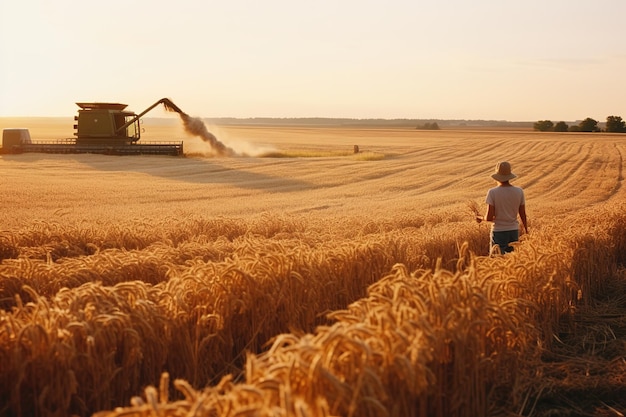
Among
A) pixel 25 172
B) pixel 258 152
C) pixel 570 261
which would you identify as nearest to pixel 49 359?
pixel 570 261

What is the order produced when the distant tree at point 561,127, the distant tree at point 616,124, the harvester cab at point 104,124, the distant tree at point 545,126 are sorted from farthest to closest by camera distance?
the distant tree at point 545,126 < the distant tree at point 561,127 < the distant tree at point 616,124 < the harvester cab at point 104,124

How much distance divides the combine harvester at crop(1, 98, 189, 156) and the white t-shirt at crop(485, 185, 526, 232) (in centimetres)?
2940

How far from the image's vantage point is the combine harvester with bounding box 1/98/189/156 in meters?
36.4

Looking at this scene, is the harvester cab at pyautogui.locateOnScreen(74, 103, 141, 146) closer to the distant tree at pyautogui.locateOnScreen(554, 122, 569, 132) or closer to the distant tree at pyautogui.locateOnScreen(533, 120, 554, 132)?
the distant tree at pyautogui.locateOnScreen(554, 122, 569, 132)

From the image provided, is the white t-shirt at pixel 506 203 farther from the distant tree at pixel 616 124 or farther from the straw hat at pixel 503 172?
the distant tree at pixel 616 124

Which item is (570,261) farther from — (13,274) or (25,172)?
(25,172)

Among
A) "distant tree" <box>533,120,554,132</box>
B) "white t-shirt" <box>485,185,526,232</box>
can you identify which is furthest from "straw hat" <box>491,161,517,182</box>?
"distant tree" <box>533,120,554,132</box>

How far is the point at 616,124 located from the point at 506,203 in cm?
8684

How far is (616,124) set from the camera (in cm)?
8825

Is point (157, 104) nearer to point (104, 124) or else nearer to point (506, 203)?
point (104, 124)

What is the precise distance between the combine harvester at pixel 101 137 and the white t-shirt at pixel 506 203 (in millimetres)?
29403

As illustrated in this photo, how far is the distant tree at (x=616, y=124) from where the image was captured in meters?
87.6

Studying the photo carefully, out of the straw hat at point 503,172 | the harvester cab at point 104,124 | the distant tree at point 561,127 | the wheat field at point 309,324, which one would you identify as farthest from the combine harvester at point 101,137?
the distant tree at point 561,127

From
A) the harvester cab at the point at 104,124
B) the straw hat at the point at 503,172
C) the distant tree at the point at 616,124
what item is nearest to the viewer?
the straw hat at the point at 503,172
